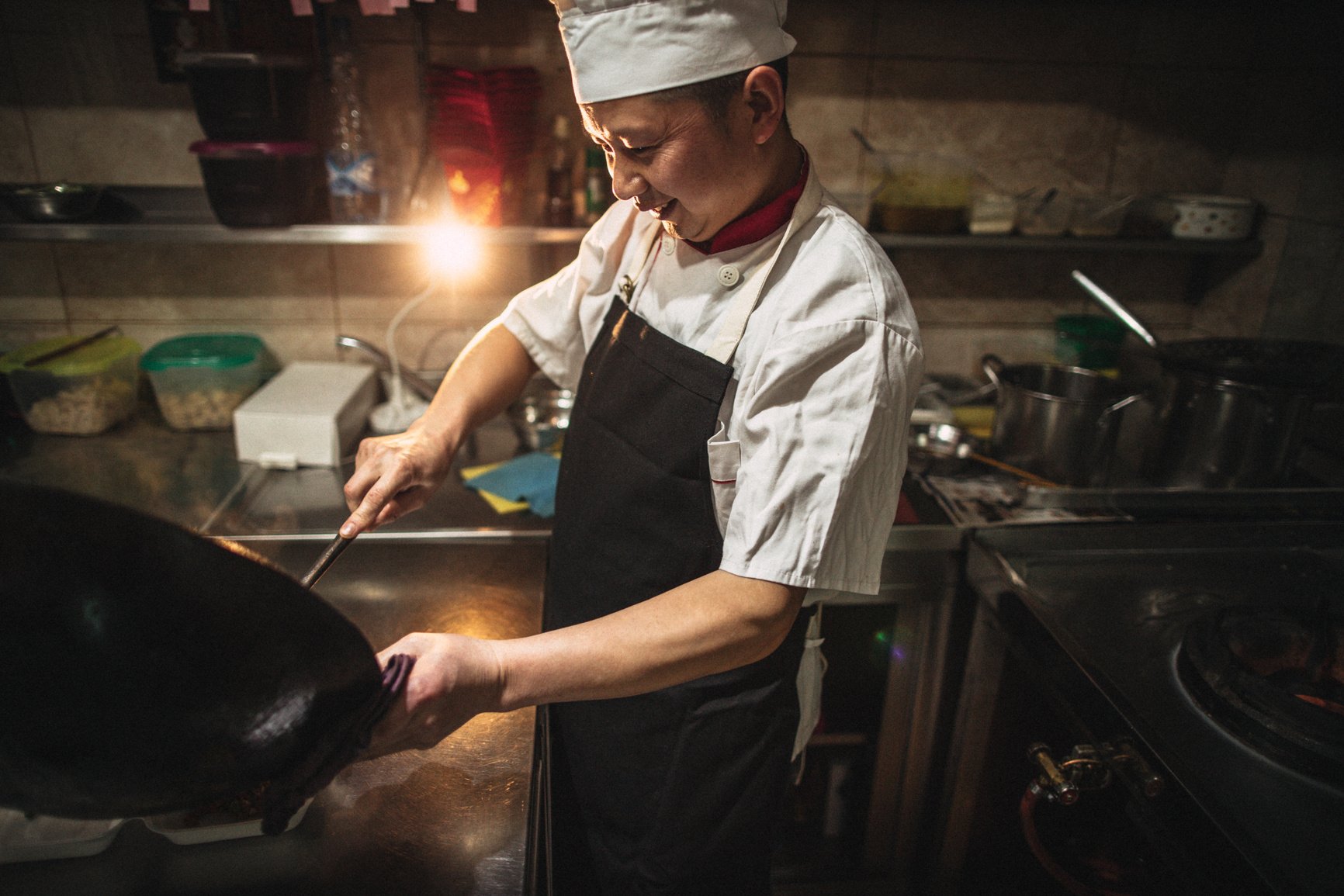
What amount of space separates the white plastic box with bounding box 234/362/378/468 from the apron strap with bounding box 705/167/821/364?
112 centimetres

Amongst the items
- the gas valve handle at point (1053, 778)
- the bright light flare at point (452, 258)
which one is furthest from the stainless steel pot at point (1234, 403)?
the bright light flare at point (452, 258)

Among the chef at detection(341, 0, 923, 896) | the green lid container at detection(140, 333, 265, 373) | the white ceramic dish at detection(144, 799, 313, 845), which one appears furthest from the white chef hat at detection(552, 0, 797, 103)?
the green lid container at detection(140, 333, 265, 373)

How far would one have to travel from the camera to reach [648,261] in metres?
1.20

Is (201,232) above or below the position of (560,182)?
below

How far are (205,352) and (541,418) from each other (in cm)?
81

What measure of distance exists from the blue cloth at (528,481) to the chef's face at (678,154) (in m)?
0.85

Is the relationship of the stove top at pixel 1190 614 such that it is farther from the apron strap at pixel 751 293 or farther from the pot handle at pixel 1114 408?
the apron strap at pixel 751 293

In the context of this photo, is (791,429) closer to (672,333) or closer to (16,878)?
(672,333)

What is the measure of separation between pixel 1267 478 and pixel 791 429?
54.3 inches

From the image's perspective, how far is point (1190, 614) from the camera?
56.3 inches

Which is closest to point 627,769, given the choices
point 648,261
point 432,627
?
point 432,627

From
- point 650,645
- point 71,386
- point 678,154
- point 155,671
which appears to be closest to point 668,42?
point 678,154

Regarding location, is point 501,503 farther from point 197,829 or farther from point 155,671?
point 155,671

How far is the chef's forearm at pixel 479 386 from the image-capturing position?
49.9 inches
